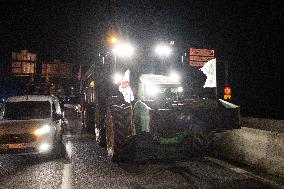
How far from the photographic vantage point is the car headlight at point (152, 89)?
8922mm

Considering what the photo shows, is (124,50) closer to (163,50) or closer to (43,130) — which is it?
(163,50)

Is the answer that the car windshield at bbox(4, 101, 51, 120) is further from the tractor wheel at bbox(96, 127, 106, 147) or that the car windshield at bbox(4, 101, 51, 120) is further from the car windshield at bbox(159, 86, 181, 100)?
the car windshield at bbox(159, 86, 181, 100)

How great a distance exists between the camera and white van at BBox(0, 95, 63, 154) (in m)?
9.16

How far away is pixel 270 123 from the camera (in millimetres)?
15625

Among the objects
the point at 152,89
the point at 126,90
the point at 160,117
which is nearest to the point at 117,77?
the point at 126,90

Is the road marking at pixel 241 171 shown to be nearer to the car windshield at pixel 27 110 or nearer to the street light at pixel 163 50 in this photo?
the street light at pixel 163 50

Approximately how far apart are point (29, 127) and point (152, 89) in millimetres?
3629

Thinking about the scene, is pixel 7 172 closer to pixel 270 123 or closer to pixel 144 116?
pixel 144 116

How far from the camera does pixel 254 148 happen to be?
26.3 ft

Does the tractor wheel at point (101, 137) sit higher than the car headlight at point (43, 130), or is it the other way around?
the car headlight at point (43, 130)

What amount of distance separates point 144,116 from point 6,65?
31.3 meters

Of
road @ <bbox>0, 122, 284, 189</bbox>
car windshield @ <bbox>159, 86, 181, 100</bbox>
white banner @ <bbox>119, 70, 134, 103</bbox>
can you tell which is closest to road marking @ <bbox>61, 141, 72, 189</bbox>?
road @ <bbox>0, 122, 284, 189</bbox>

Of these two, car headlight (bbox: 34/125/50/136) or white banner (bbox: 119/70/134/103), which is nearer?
white banner (bbox: 119/70/134/103)

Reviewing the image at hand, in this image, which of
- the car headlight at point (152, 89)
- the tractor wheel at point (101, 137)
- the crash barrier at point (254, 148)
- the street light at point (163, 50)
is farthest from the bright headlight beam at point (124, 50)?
the crash barrier at point (254, 148)
